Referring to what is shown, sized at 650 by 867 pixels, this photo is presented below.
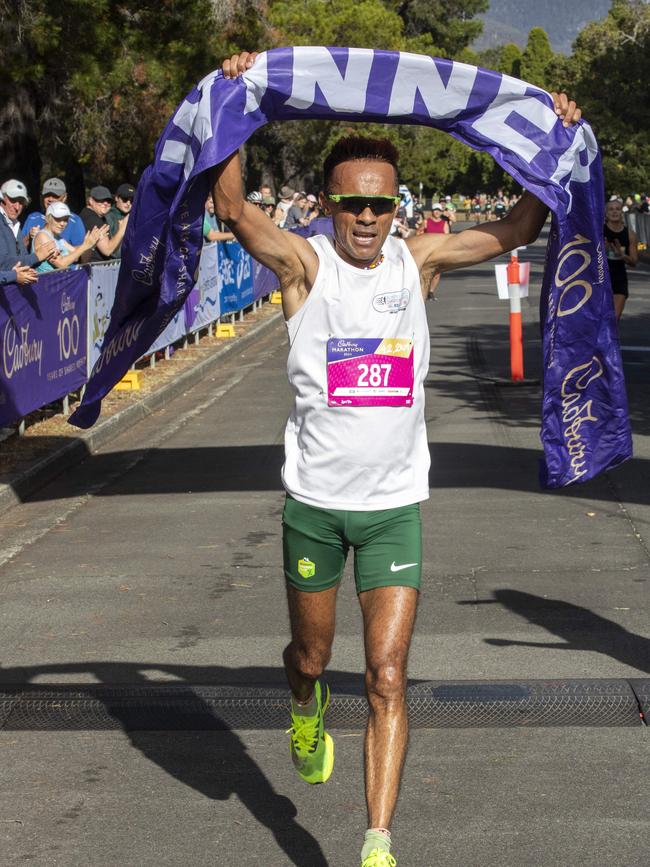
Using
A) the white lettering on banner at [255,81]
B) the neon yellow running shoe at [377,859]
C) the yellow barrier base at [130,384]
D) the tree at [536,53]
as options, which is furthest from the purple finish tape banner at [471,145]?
the tree at [536,53]

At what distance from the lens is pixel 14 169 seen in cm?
2427

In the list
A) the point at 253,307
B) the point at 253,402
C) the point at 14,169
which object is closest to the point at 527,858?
the point at 253,402

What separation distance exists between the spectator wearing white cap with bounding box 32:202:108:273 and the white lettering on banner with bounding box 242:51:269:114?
25.1 feet

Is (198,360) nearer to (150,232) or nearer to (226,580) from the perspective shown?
(226,580)

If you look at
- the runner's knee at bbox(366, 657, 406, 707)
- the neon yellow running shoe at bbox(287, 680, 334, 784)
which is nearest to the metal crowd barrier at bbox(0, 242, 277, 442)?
the neon yellow running shoe at bbox(287, 680, 334, 784)

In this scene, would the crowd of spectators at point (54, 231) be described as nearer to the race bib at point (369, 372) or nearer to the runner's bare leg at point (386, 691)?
the race bib at point (369, 372)

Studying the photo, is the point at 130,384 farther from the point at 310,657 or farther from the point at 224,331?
the point at 310,657

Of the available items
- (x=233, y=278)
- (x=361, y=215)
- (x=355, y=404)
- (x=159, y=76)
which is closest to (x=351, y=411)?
(x=355, y=404)

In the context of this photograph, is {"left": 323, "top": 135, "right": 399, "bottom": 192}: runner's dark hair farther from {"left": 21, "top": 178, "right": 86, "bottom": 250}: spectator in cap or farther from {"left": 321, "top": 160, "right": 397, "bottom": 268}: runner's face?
{"left": 21, "top": 178, "right": 86, "bottom": 250}: spectator in cap

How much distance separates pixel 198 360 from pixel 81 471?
6.88 meters

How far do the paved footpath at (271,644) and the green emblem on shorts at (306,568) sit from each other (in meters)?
0.84

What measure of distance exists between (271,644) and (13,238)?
6.48m

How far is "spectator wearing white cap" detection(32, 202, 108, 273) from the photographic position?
12984 millimetres

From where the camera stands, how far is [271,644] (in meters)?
7.11
